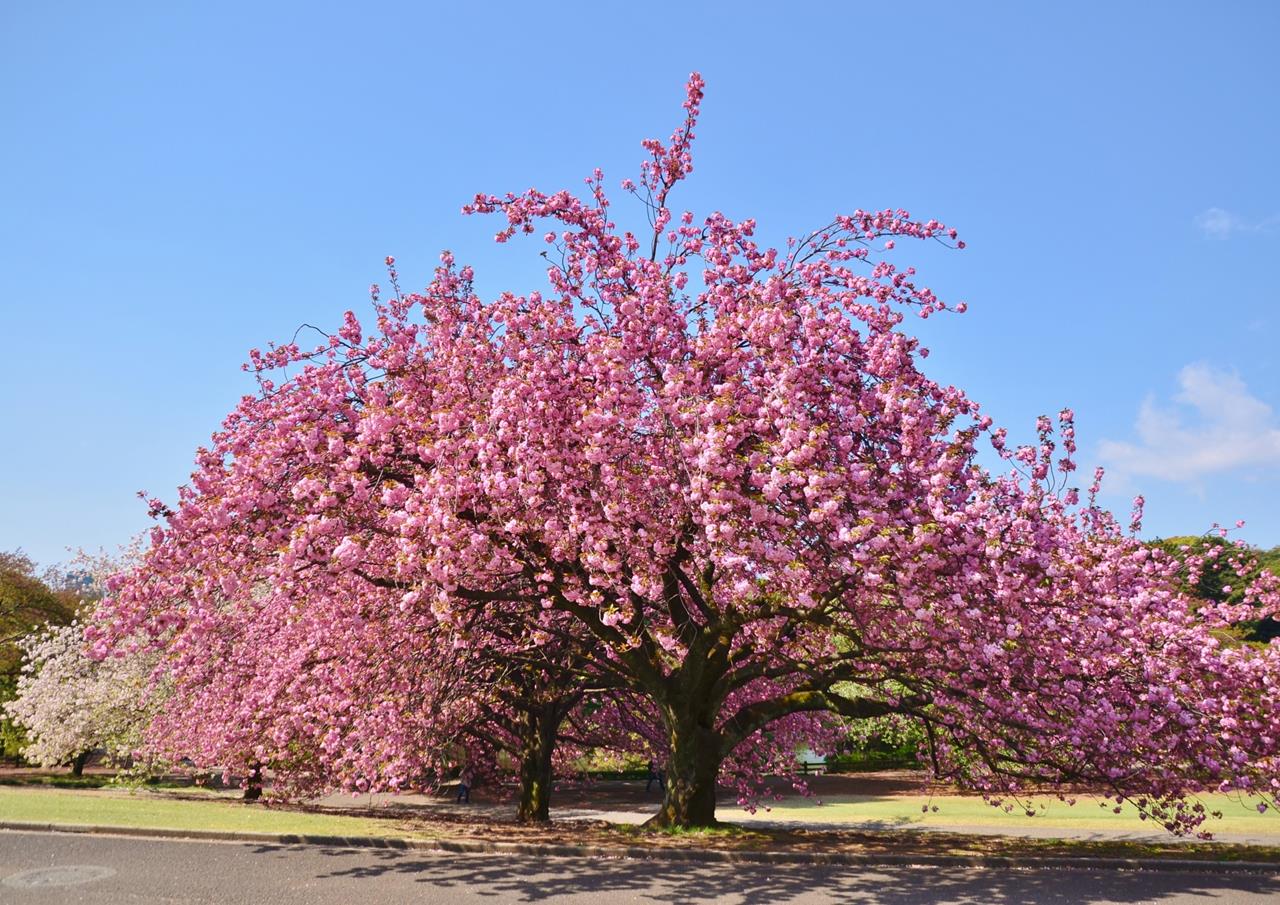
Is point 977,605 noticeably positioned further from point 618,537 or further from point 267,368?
point 267,368

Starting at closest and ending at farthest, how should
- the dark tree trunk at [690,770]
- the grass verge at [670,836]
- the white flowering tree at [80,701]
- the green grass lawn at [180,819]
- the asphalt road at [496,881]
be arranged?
the asphalt road at [496,881], the grass verge at [670,836], the green grass lawn at [180,819], the dark tree trunk at [690,770], the white flowering tree at [80,701]

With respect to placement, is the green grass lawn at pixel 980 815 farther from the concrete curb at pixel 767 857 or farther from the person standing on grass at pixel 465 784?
the person standing on grass at pixel 465 784

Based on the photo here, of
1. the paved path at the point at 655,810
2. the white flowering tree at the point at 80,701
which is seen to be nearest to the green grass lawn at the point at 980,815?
the paved path at the point at 655,810

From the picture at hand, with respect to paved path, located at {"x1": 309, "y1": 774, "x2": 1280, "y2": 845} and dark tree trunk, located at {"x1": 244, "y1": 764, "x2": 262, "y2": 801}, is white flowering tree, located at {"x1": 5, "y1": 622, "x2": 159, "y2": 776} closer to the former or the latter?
dark tree trunk, located at {"x1": 244, "y1": 764, "x2": 262, "y2": 801}

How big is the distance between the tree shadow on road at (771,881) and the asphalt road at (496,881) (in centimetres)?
2

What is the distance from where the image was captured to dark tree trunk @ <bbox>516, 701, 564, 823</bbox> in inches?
832

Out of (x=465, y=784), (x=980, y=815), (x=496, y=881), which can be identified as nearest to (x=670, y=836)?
(x=496, y=881)

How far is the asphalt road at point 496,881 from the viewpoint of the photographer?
9992 millimetres

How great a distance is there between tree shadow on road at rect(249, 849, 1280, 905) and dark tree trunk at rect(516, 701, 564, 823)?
848cm

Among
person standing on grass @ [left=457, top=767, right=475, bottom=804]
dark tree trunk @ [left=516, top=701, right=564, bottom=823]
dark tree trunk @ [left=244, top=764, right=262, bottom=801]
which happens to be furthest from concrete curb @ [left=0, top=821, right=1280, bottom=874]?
dark tree trunk @ [left=244, top=764, right=262, bottom=801]

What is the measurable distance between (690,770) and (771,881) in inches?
188

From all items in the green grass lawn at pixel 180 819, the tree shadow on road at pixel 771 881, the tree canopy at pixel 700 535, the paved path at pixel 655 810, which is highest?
the tree canopy at pixel 700 535

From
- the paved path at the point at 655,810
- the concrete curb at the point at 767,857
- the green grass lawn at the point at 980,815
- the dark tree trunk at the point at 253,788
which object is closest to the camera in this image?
the concrete curb at the point at 767,857

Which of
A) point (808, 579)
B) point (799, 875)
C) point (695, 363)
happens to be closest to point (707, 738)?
point (799, 875)
